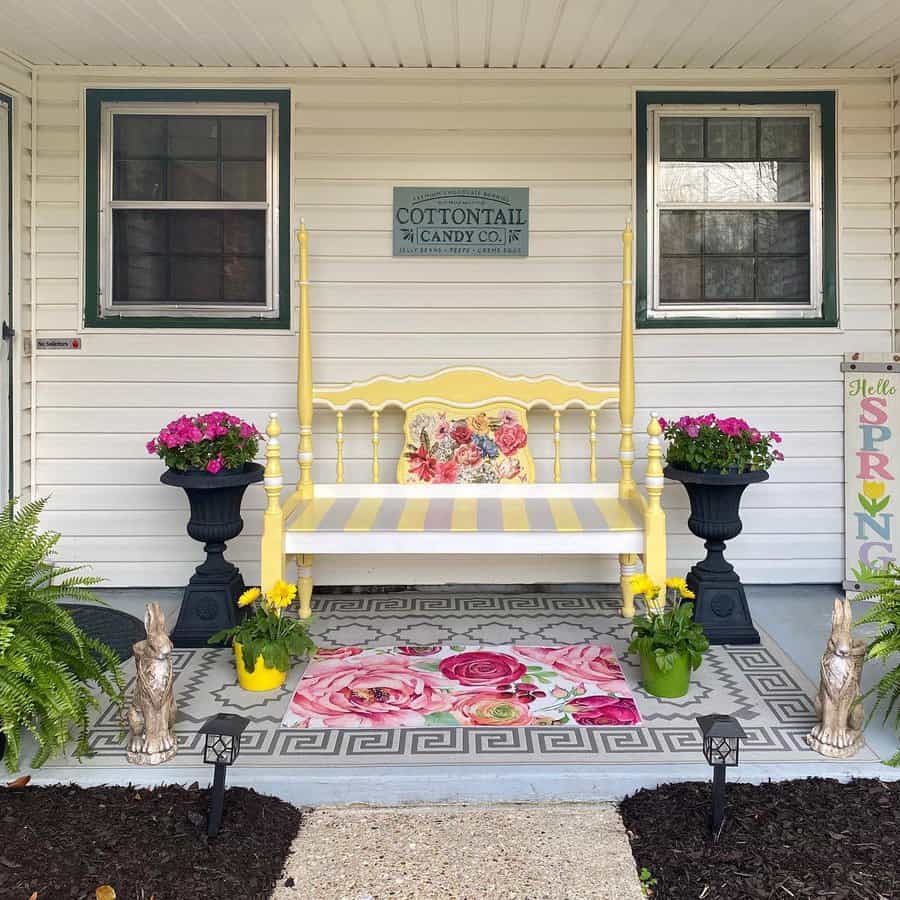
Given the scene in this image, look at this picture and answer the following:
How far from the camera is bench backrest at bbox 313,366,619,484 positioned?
14.8 feet

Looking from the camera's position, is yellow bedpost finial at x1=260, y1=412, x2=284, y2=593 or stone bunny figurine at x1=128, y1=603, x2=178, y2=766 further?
yellow bedpost finial at x1=260, y1=412, x2=284, y2=593

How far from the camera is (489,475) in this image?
450 cm

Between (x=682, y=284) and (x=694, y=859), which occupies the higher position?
(x=682, y=284)

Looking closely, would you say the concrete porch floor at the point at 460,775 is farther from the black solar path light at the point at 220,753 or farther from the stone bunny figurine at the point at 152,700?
the black solar path light at the point at 220,753

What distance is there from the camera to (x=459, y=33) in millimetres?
4180

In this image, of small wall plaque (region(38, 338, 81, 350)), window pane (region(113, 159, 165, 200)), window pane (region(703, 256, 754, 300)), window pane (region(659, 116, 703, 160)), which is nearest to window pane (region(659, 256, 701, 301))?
window pane (region(703, 256, 754, 300))

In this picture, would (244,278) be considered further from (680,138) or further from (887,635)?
(887,635)

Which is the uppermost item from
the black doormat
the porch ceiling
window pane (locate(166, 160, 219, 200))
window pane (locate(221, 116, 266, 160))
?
the porch ceiling

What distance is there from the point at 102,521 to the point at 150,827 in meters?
2.63

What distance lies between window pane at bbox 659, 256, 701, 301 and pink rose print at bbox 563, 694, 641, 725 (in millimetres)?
2341

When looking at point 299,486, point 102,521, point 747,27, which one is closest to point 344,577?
point 299,486

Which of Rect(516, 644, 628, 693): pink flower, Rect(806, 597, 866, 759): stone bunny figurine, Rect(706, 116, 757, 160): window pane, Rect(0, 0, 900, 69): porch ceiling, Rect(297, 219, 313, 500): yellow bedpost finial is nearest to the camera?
Rect(806, 597, 866, 759): stone bunny figurine

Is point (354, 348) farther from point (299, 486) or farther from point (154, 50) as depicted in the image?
point (154, 50)

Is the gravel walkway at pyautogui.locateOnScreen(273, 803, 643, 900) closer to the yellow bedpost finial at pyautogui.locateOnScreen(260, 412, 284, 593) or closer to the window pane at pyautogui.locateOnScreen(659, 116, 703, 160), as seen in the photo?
the yellow bedpost finial at pyautogui.locateOnScreen(260, 412, 284, 593)
